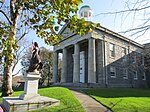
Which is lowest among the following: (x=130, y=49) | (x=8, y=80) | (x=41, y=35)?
(x=8, y=80)

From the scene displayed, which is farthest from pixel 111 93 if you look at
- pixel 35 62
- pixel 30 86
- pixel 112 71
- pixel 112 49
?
pixel 112 49

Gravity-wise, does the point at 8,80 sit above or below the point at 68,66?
below

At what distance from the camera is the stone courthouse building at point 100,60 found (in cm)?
2636

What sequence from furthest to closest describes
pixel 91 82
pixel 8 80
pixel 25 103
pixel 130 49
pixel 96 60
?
pixel 130 49, pixel 96 60, pixel 91 82, pixel 8 80, pixel 25 103

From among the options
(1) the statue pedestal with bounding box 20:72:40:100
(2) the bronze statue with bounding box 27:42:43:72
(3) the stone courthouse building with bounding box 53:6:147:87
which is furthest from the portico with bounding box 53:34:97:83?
(1) the statue pedestal with bounding box 20:72:40:100

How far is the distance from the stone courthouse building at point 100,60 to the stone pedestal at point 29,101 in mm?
13652

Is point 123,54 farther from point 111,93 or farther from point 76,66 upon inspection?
point 111,93

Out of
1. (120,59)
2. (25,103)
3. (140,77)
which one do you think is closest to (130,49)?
(120,59)

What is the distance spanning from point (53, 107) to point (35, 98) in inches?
54.9

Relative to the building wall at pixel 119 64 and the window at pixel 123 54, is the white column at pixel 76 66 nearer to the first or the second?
→ the building wall at pixel 119 64

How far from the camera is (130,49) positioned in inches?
1340

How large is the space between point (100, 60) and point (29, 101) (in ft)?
59.5

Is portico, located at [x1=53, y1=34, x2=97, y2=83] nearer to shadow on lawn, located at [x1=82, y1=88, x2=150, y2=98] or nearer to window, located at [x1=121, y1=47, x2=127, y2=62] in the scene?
window, located at [x1=121, y1=47, x2=127, y2=62]

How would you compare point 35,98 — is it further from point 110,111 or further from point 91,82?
point 91,82
